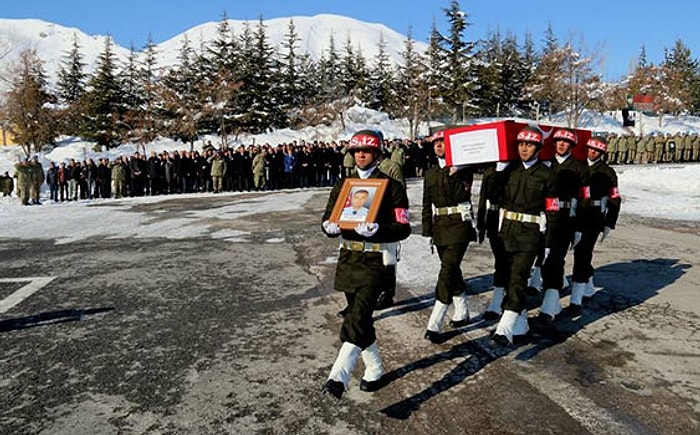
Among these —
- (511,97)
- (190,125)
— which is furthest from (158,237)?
(511,97)

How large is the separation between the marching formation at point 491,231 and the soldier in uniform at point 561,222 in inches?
0.5

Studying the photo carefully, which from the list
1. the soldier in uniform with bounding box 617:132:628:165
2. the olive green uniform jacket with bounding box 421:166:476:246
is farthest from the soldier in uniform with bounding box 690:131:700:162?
the olive green uniform jacket with bounding box 421:166:476:246

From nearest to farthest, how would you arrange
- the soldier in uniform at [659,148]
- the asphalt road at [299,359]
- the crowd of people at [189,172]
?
the asphalt road at [299,359]
the crowd of people at [189,172]
the soldier in uniform at [659,148]

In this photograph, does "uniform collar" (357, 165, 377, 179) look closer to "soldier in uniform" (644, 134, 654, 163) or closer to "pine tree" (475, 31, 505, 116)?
"soldier in uniform" (644, 134, 654, 163)

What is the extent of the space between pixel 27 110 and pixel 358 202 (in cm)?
4403

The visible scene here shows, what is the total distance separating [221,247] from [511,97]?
200ft

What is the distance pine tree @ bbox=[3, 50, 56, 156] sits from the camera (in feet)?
132

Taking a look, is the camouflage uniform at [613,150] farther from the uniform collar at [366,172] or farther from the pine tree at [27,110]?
the pine tree at [27,110]

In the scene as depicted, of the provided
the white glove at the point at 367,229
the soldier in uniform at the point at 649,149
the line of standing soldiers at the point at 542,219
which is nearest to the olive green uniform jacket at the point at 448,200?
the line of standing soldiers at the point at 542,219

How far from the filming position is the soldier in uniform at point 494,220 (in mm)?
5883

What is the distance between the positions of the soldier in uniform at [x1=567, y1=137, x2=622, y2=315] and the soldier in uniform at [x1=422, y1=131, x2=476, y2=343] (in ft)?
5.58

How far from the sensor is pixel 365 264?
4.32 m

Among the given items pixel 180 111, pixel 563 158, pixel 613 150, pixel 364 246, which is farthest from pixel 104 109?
pixel 364 246

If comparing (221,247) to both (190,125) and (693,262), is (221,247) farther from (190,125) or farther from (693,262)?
(190,125)
